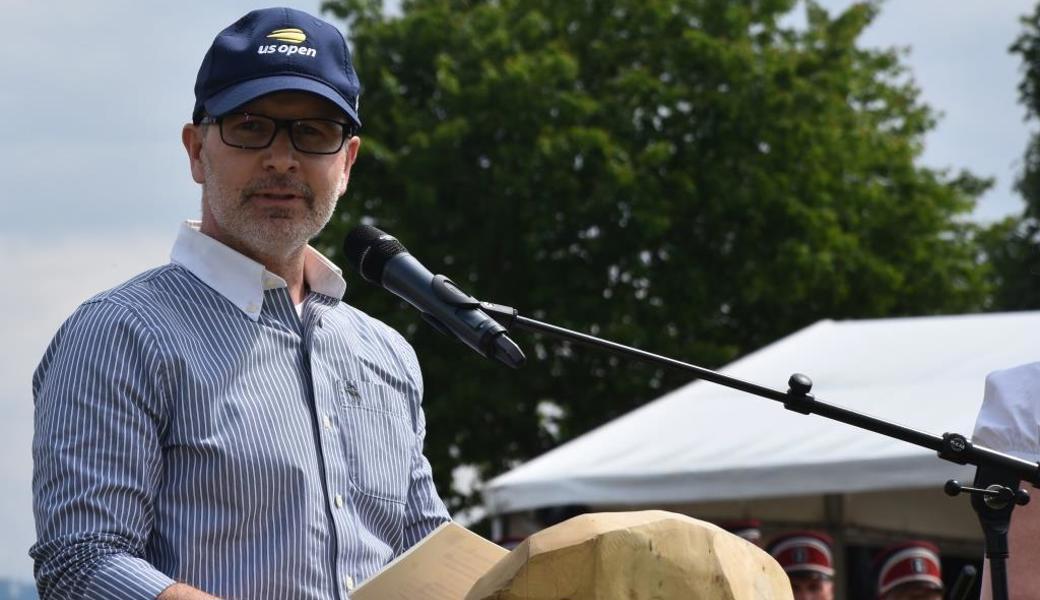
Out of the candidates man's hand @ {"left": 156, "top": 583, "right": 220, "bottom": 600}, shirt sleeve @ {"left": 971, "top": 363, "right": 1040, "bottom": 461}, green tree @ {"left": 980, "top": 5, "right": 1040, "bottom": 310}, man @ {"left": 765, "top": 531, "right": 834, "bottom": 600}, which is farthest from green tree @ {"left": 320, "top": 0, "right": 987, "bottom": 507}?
man's hand @ {"left": 156, "top": 583, "right": 220, "bottom": 600}

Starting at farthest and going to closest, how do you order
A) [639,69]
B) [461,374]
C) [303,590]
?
[639,69] < [461,374] < [303,590]

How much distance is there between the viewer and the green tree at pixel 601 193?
22016 millimetres

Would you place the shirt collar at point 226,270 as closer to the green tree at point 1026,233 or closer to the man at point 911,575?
the man at point 911,575

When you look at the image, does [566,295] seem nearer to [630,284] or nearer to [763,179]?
[630,284]

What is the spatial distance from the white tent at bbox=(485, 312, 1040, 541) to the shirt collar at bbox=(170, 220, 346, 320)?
6.33m

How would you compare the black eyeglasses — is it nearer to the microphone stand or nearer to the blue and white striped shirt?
the blue and white striped shirt

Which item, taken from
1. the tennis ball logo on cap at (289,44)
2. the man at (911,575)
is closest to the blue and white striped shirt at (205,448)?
the tennis ball logo on cap at (289,44)

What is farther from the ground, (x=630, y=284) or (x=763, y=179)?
(x=763, y=179)

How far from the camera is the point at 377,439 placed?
118 inches

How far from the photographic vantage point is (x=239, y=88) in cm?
286

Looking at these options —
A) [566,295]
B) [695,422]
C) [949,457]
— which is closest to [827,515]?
[695,422]

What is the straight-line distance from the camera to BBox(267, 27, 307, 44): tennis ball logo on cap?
292 centimetres

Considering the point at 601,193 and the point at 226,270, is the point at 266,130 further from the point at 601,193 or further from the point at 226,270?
the point at 601,193

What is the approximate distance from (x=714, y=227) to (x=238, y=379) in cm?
2045
